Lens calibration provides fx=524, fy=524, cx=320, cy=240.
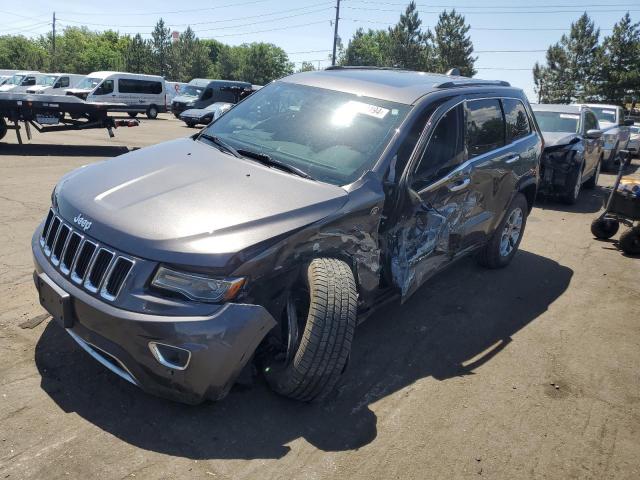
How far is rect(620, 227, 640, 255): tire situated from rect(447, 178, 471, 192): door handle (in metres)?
3.55

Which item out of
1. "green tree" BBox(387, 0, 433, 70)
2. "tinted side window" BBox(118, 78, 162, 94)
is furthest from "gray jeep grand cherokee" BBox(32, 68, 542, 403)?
"green tree" BBox(387, 0, 433, 70)

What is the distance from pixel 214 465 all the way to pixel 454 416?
145 centimetres

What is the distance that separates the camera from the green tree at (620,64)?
148ft

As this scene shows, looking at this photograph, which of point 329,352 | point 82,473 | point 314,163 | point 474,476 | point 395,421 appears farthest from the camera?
point 314,163

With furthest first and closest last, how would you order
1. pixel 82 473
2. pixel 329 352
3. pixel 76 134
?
pixel 76 134 < pixel 329 352 < pixel 82 473

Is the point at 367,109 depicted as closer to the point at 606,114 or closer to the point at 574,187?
the point at 574,187

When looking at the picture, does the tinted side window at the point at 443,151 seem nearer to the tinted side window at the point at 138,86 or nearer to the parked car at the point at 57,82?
the tinted side window at the point at 138,86

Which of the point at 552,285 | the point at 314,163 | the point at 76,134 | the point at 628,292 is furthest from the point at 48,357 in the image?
the point at 76,134

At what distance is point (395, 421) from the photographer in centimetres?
306

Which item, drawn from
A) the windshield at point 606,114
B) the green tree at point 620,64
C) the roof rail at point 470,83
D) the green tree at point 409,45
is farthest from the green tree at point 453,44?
the roof rail at point 470,83

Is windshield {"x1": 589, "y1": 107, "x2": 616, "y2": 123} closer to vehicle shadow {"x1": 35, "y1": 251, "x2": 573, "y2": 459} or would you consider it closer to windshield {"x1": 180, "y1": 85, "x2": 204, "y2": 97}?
vehicle shadow {"x1": 35, "y1": 251, "x2": 573, "y2": 459}

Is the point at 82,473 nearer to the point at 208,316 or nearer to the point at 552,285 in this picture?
the point at 208,316

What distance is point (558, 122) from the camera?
33.6 ft

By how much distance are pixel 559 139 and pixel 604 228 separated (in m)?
2.64
